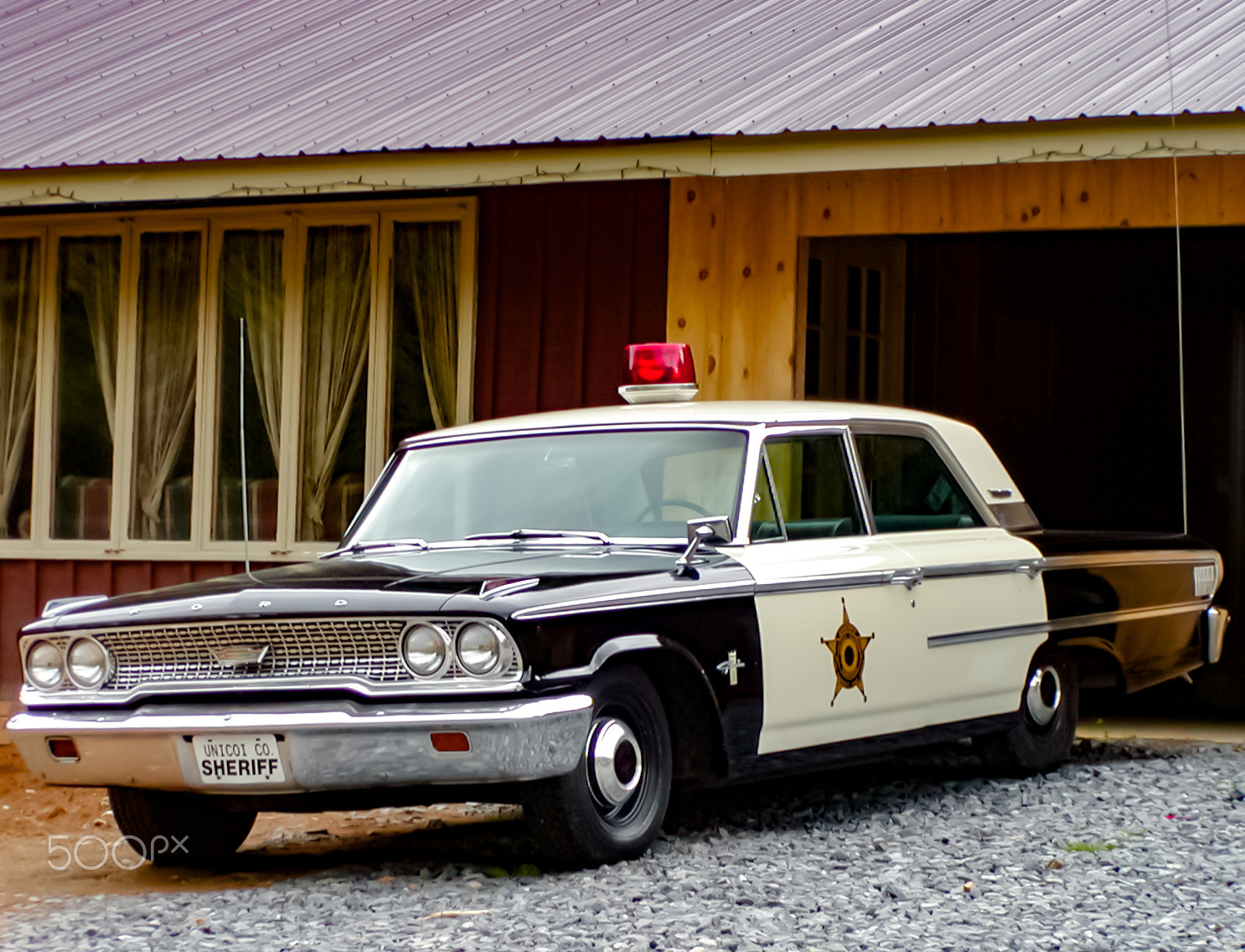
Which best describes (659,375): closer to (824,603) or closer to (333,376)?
(824,603)

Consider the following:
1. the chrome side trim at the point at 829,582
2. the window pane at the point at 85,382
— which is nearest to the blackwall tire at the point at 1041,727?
the chrome side trim at the point at 829,582

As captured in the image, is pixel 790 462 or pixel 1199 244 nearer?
pixel 790 462

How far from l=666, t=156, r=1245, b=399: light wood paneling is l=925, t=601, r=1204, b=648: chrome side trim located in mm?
1956

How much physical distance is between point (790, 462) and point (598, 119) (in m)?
2.99

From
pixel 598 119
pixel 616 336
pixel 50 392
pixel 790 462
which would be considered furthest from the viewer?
pixel 50 392

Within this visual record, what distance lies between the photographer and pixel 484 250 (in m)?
10.0

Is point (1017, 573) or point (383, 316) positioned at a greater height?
point (383, 316)

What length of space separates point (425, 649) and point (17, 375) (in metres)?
6.37

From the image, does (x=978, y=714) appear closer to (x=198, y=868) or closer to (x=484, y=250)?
(x=198, y=868)

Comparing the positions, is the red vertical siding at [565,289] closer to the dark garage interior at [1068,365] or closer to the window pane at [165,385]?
the window pane at [165,385]

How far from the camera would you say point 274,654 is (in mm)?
5430

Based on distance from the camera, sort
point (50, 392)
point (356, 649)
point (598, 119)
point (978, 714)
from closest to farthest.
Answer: point (356, 649)
point (978, 714)
point (598, 119)
point (50, 392)

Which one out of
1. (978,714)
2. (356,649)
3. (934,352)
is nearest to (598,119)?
(978,714)

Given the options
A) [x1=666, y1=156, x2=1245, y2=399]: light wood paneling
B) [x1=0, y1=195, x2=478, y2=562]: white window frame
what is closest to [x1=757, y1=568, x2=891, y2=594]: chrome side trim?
[x1=666, y1=156, x2=1245, y2=399]: light wood paneling
